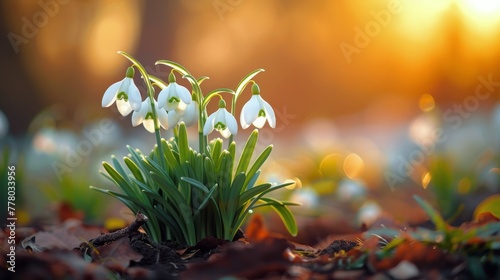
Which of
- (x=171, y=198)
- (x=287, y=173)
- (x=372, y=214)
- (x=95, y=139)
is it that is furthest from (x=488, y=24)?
(x=171, y=198)

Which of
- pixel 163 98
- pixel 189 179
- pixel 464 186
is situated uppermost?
pixel 163 98

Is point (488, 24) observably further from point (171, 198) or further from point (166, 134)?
point (171, 198)

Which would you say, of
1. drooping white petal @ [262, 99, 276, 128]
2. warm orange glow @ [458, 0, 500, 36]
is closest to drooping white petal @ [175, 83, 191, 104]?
drooping white petal @ [262, 99, 276, 128]

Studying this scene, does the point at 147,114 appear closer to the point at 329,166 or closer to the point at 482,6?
the point at 329,166

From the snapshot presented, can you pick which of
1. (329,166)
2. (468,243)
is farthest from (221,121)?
(329,166)

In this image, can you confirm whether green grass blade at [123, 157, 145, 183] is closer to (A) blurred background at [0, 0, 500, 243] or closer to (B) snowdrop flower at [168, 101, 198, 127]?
(B) snowdrop flower at [168, 101, 198, 127]

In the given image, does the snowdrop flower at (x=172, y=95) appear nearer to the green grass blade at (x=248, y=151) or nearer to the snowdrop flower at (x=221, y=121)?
the snowdrop flower at (x=221, y=121)
